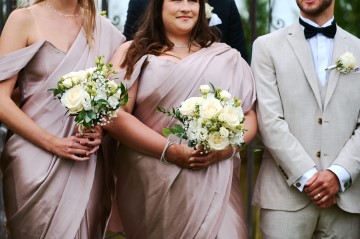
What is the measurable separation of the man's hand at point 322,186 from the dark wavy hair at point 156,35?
3.38ft

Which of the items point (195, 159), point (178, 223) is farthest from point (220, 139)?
point (178, 223)

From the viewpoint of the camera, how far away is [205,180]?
5324mm

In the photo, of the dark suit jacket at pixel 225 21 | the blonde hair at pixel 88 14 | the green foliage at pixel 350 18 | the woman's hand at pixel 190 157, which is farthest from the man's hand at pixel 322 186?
the green foliage at pixel 350 18

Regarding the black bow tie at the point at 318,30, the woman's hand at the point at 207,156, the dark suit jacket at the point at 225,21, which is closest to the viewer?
the woman's hand at the point at 207,156

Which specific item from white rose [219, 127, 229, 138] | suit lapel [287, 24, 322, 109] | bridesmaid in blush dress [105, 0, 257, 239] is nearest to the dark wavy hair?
bridesmaid in blush dress [105, 0, 257, 239]

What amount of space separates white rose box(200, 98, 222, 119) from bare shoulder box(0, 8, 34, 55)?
3.84ft

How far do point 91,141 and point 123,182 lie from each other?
17.1 inches

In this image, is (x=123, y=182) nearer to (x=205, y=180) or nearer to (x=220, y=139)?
(x=205, y=180)

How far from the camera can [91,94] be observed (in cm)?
492

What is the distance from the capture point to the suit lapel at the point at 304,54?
17.9 feet

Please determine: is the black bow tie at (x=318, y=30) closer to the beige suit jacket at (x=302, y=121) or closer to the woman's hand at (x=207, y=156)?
the beige suit jacket at (x=302, y=121)

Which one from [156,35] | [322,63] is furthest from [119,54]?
[322,63]

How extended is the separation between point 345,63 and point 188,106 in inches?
42.6

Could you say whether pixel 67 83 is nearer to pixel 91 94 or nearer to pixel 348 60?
pixel 91 94
